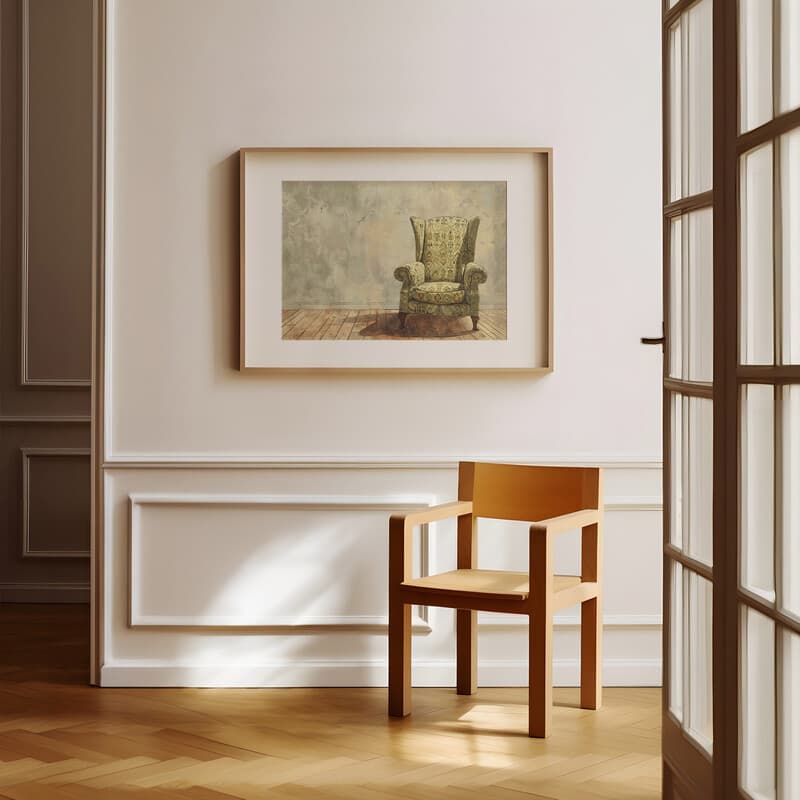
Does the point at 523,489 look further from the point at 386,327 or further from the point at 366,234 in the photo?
the point at 366,234

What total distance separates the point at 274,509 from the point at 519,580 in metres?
0.88

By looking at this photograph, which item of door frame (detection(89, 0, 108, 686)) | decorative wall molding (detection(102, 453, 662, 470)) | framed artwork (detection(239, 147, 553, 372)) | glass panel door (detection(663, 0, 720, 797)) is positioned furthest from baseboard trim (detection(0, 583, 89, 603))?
glass panel door (detection(663, 0, 720, 797))

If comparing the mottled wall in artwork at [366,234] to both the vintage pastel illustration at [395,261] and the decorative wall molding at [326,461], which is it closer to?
the vintage pastel illustration at [395,261]

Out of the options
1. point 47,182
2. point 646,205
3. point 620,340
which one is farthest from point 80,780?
point 47,182

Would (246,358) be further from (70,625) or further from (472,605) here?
(70,625)

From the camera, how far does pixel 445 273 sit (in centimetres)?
364

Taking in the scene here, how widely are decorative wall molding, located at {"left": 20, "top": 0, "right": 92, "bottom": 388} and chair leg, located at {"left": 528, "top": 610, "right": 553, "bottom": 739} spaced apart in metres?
2.87

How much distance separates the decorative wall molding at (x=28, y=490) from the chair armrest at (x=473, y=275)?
2.34 meters

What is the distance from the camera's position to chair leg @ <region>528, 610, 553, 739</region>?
304 cm

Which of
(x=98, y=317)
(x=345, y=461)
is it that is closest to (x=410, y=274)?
(x=345, y=461)

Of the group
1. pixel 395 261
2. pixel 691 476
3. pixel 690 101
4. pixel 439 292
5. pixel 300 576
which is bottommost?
pixel 300 576

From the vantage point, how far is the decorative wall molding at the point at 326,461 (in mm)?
3623

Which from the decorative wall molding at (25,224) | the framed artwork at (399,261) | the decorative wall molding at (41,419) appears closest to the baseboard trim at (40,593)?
the decorative wall molding at (41,419)

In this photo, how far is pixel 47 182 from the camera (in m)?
5.14
